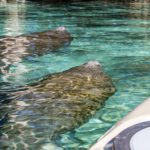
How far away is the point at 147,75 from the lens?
8477 mm

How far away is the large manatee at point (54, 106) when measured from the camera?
4.75m

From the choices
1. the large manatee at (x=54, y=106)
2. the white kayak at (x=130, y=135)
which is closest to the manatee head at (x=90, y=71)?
the large manatee at (x=54, y=106)

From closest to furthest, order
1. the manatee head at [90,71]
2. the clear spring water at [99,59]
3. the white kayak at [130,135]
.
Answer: the white kayak at [130,135], the clear spring water at [99,59], the manatee head at [90,71]

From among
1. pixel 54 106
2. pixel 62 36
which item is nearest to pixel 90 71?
pixel 54 106

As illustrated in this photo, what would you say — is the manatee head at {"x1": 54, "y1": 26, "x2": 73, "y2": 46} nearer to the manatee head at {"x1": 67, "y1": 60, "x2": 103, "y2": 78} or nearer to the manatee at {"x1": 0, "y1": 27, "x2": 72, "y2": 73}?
the manatee at {"x1": 0, "y1": 27, "x2": 72, "y2": 73}

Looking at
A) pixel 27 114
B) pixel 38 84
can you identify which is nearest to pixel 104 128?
pixel 27 114

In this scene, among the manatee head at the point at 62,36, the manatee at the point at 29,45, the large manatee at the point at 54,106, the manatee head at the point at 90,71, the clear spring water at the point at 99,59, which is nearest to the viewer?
the large manatee at the point at 54,106

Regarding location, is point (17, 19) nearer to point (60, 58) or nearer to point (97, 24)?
point (97, 24)

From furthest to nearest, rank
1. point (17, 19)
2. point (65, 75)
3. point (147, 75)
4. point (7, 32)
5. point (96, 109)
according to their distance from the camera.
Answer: point (17, 19)
point (7, 32)
point (147, 75)
point (65, 75)
point (96, 109)

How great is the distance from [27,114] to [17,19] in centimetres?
1454

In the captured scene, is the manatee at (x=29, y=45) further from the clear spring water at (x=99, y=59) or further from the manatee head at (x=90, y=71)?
the manatee head at (x=90, y=71)

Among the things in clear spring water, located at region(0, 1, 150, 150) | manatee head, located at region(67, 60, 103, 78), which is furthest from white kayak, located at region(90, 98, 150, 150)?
manatee head, located at region(67, 60, 103, 78)

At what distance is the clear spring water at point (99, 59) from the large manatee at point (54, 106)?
0.12 meters

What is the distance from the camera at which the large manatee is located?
475cm
